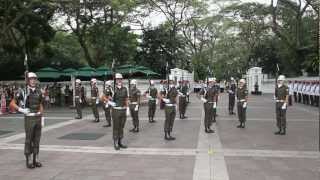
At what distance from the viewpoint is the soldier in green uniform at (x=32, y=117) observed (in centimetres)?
1088

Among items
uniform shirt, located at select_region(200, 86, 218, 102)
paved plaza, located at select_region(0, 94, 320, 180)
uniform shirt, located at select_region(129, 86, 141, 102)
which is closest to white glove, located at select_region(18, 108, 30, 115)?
paved plaza, located at select_region(0, 94, 320, 180)

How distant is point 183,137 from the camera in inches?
621

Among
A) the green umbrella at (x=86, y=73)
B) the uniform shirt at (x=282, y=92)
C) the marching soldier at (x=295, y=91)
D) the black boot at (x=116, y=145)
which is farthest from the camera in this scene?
the marching soldier at (x=295, y=91)

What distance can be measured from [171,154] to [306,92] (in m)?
22.7

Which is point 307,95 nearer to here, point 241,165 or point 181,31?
point 241,165

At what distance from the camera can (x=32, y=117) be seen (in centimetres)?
1104

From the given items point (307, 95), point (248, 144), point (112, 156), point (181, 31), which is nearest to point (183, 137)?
point (248, 144)

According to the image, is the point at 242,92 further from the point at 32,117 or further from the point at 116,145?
the point at 32,117

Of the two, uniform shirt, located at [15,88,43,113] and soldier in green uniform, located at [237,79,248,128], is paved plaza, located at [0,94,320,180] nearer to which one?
soldier in green uniform, located at [237,79,248,128]

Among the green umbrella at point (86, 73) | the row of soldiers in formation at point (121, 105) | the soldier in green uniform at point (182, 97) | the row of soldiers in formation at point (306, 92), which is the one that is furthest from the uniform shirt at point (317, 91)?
the green umbrella at point (86, 73)

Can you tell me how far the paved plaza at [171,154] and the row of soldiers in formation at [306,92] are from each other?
1169cm


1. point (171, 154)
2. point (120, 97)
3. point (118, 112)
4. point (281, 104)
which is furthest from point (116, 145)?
point (281, 104)

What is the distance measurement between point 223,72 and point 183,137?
203 ft

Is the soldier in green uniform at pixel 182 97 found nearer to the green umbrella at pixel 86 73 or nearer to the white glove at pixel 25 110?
the green umbrella at pixel 86 73
